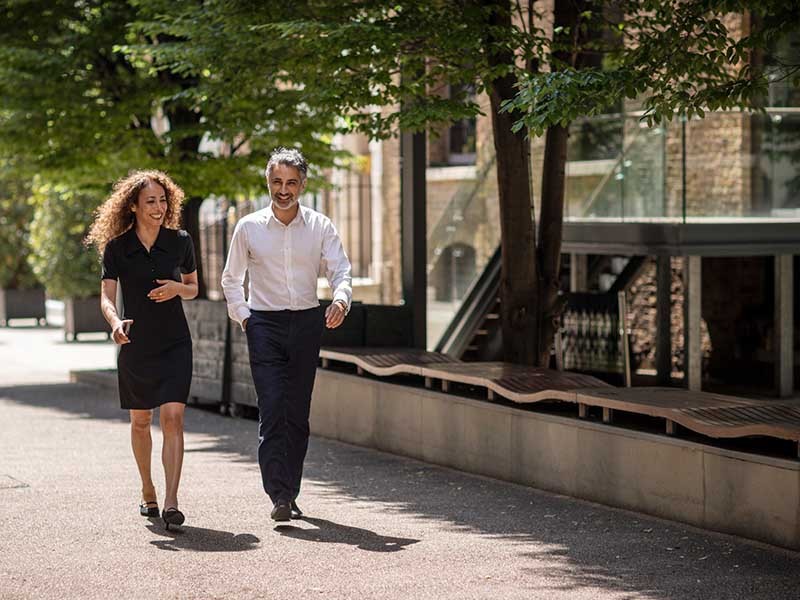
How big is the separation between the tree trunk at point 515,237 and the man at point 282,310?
483cm

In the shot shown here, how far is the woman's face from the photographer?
9.27 meters

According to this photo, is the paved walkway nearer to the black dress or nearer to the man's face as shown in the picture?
the black dress

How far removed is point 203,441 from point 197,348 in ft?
10.6

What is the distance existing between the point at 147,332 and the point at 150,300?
184 millimetres

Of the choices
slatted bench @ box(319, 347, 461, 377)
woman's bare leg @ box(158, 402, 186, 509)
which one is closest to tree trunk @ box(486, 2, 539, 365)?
slatted bench @ box(319, 347, 461, 377)

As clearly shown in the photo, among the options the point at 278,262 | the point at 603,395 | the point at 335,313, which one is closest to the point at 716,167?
the point at 603,395

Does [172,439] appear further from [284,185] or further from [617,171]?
[617,171]

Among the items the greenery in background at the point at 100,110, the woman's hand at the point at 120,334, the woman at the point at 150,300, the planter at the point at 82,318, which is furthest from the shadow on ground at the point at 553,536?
the planter at the point at 82,318

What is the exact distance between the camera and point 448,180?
20422 mm

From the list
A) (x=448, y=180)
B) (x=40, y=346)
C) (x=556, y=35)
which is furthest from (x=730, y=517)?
(x=40, y=346)

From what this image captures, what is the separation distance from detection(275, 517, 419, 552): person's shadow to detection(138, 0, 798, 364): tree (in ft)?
9.71

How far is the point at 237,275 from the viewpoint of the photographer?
9.27 m

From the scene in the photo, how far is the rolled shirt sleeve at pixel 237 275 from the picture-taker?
30.3 ft

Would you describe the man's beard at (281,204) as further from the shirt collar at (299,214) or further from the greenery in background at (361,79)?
the greenery in background at (361,79)
